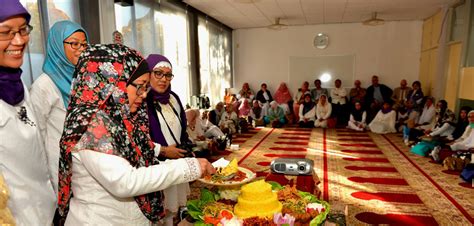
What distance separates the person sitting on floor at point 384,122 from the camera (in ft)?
21.4

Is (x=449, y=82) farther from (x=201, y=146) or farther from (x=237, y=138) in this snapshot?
(x=201, y=146)

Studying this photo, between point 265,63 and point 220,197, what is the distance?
813cm

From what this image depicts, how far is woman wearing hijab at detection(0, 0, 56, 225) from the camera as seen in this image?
0.98 metres

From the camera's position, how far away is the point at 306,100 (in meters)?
7.65

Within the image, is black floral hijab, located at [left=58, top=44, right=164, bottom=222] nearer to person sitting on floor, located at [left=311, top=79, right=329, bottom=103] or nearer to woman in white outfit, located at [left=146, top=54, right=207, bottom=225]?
woman in white outfit, located at [left=146, top=54, right=207, bottom=225]

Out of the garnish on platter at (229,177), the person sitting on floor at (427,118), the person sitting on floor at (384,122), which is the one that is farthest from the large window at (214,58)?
the garnish on platter at (229,177)

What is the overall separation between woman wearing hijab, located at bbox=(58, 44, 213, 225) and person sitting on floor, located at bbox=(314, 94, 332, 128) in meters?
6.49

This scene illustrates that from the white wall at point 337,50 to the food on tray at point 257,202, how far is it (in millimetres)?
8092

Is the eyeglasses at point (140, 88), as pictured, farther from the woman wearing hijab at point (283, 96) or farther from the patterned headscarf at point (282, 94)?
the patterned headscarf at point (282, 94)

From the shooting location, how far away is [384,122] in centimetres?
659

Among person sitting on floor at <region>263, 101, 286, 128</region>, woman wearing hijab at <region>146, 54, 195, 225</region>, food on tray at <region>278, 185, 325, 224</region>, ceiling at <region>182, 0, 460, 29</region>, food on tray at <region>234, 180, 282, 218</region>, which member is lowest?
person sitting on floor at <region>263, 101, 286, 128</region>

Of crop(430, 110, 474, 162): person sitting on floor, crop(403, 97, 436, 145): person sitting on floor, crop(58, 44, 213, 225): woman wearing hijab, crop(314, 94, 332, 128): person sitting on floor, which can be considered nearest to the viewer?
crop(58, 44, 213, 225): woman wearing hijab

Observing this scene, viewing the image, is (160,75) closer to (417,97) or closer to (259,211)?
(259,211)

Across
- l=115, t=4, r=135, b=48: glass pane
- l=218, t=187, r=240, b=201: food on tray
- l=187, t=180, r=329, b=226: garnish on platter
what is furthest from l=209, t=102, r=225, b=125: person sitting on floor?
l=187, t=180, r=329, b=226: garnish on platter
